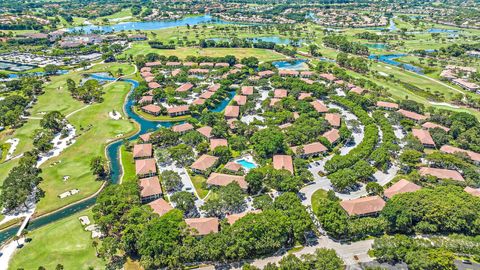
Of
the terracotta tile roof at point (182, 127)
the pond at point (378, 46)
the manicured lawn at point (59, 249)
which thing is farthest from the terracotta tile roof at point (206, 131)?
the pond at point (378, 46)

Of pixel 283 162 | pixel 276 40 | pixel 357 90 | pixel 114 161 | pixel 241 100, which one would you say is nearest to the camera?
pixel 283 162

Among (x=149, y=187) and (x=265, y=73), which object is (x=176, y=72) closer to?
(x=265, y=73)

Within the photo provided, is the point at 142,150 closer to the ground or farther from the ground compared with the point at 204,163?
farther from the ground

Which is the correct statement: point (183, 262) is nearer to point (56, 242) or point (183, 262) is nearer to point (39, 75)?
point (56, 242)

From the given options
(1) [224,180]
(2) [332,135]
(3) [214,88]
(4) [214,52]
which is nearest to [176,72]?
(3) [214,88]

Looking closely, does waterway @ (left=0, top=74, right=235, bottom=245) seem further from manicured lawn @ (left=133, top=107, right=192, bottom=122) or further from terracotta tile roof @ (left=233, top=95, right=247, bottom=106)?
terracotta tile roof @ (left=233, top=95, right=247, bottom=106)

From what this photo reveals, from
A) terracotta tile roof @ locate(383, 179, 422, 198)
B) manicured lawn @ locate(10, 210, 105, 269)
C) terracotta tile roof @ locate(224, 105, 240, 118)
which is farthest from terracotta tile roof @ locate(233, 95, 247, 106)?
manicured lawn @ locate(10, 210, 105, 269)

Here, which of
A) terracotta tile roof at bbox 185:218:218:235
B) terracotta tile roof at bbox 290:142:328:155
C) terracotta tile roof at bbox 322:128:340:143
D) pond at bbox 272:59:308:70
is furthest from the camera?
pond at bbox 272:59:308:70
